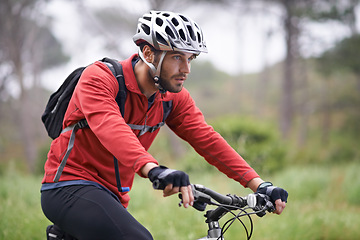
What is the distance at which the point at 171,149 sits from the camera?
19406mm

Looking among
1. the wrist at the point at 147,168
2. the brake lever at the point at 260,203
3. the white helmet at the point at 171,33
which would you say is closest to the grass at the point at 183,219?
the brake lever at the point at 260,203

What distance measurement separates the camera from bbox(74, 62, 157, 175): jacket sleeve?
207 centimetres

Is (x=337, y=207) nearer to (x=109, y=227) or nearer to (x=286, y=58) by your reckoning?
(x=109, y=227)

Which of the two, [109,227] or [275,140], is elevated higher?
[275,140]

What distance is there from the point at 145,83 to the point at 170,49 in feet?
0.89

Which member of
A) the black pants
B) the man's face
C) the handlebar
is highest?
the man's face

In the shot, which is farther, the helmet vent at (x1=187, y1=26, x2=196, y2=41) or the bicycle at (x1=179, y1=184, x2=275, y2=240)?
the helmet vent at (x1=187, y1=26, x2=196, y2=41)

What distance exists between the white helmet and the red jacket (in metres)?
0.22

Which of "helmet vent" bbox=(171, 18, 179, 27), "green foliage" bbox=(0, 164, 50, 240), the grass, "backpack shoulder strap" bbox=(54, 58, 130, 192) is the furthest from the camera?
the grass

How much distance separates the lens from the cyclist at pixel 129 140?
2.08 meters

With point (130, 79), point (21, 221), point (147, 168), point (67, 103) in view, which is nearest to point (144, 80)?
point (130, 79)

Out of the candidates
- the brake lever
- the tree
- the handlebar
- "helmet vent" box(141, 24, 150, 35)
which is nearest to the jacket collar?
"helmet vent" box(141, 24, 150, 35)

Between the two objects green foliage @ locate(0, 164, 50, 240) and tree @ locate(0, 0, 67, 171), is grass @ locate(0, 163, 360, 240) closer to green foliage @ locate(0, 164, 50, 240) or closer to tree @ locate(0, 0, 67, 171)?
green foliage @ locate(0, 164, 50, 240)

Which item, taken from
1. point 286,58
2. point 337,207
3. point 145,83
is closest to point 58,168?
point 145,83
